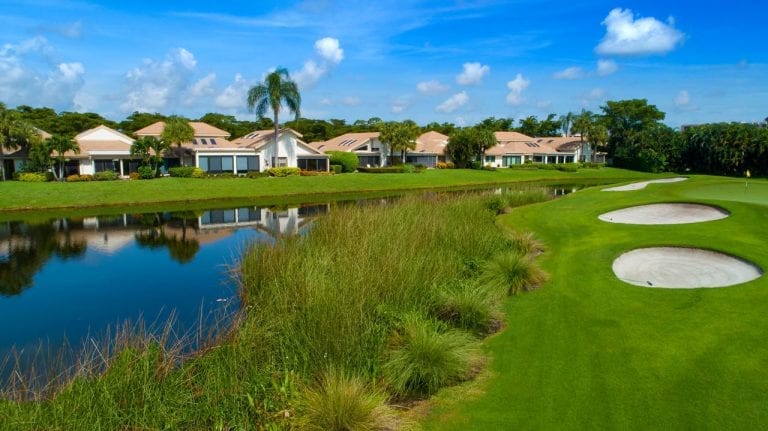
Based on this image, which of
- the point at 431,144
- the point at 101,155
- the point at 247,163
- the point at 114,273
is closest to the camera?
the point at 114,273

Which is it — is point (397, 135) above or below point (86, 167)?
above

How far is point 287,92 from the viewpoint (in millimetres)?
52031

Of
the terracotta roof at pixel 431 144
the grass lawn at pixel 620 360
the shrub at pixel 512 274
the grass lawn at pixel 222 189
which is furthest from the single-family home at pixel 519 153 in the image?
the grass lawn at pixel 620 360

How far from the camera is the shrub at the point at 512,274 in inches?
442

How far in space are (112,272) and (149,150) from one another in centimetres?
3511

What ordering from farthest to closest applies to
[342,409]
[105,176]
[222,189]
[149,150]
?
[149,150]
[105,176]
[222,189]
[342,409]

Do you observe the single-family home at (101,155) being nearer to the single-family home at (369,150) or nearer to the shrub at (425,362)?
the single-family home at (369,150)

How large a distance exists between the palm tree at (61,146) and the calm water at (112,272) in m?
16.9

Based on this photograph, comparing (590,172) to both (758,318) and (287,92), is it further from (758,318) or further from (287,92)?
(758,318)

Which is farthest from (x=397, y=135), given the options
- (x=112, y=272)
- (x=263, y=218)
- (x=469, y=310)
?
(x=469, y=310)

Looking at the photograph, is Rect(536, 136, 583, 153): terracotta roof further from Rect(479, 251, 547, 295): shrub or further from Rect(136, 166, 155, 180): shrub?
Rect(479, 251, 547, 295): shrub

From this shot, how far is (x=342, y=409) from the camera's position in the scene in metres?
5.86

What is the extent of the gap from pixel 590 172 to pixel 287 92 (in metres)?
37.5

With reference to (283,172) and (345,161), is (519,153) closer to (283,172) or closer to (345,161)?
(345,161)
